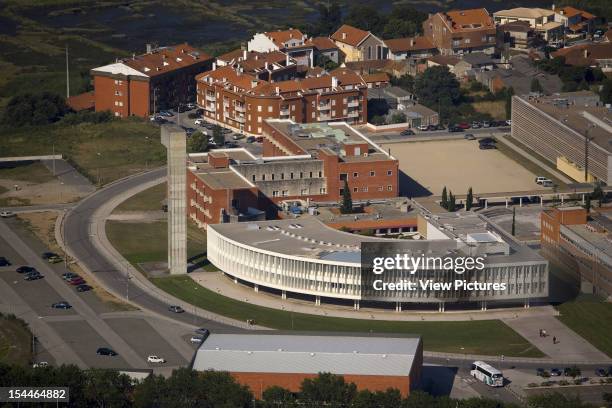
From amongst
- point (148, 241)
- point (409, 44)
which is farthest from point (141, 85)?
point (148, 241)

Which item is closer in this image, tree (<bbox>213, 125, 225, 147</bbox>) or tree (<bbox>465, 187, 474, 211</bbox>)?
tree (<bbox>465, 187, 474, 211</bbox>)

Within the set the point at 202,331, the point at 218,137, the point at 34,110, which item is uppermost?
the point at 202,331

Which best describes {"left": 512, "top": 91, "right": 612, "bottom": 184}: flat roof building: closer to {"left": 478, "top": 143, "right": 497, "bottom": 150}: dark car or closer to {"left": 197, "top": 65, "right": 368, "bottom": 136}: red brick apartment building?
{"left": 478, "top": 143, "right": 497, "bottom": 150}: dark car

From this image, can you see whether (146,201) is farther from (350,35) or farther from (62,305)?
(350,35)

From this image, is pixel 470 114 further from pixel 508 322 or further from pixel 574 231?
pixel 508 322

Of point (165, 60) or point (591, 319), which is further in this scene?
point (165, 60)

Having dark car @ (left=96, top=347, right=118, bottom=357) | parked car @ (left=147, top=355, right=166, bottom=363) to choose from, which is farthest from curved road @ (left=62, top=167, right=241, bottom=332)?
dark car @ (left=96, top=347, right=118, bottom=357)
